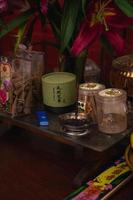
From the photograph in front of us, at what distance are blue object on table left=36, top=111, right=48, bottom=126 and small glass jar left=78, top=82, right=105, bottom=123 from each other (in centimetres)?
9

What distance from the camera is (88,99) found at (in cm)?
88

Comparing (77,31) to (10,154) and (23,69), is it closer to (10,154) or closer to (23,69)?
(23,69)

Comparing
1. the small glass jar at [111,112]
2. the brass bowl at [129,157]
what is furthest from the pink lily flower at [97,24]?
the brass bowl at [129,157]

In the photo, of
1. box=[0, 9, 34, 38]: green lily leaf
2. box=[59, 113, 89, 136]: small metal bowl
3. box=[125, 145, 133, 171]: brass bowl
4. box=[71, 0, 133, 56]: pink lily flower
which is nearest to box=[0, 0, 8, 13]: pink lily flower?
box=[0, 9, 34, 38]: green lily leaf

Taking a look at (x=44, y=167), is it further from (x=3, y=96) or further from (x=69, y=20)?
(x=69, y=20)

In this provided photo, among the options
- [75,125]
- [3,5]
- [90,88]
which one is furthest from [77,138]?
[3,5]

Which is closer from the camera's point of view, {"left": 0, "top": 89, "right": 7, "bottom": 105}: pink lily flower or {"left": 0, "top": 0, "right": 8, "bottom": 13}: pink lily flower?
{"left": 0, "top": 0, "right": 8, "bottom": 13}: pink lily flower

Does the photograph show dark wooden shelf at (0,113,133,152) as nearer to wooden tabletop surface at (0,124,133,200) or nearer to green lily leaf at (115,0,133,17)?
wooden tabletop surface at (0,124,133,200)

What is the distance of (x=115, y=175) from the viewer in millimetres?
788

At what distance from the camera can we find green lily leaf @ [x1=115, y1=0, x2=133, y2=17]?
0.77 metres

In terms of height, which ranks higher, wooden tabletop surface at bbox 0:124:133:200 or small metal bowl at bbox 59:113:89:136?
small metal bowl at bbox 59:113:89:136

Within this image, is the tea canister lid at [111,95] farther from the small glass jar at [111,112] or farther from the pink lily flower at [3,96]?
the pink lily flower at [3,96]

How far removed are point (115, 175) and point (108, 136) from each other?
0.09m

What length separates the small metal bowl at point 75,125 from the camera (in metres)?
0.84
